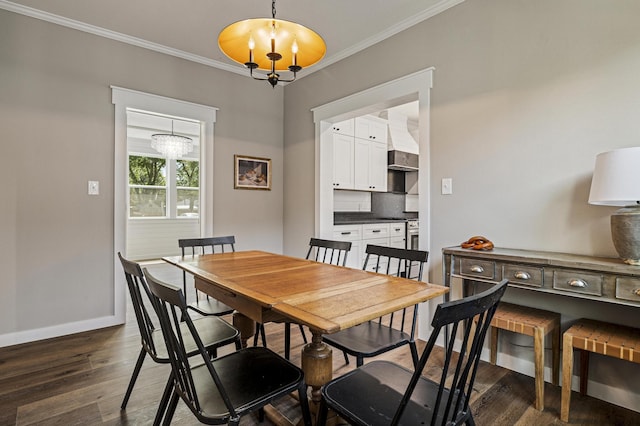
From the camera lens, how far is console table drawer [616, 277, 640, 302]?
4.98 ft

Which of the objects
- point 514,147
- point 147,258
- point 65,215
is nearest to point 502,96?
point 514,147

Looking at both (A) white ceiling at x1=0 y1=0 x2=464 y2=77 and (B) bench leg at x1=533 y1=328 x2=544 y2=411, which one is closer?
(B) bench leg at x1=533 y1=328 x2=544 y2=411

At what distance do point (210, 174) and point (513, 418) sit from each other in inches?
130

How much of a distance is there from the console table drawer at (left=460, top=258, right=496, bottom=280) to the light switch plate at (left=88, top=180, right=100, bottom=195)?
310 cm

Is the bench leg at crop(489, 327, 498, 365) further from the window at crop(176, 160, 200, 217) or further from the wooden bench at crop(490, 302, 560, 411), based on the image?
the window at crop(176, 160, 200, 217)

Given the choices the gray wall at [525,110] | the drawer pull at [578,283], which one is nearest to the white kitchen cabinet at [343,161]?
the gray wall at [525,110]

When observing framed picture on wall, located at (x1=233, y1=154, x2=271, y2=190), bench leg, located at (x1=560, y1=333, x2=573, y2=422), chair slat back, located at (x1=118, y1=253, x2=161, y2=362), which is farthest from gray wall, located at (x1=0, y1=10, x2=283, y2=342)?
bench leg, located at (x1=560, y1=333, x2=573, y2=422)

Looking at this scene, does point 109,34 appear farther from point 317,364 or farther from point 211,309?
point 317,364

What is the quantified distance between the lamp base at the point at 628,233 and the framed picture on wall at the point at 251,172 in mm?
3299

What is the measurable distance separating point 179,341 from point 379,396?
734mm

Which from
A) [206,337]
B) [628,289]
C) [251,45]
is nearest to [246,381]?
[206,337]

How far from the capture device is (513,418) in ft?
5.64

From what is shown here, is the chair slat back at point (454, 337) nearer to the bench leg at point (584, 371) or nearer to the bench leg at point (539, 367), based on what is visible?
the bench leg at point (539, 367)

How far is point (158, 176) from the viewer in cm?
692
